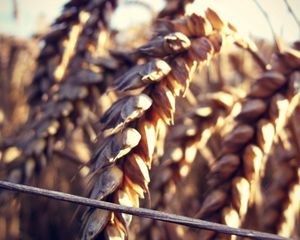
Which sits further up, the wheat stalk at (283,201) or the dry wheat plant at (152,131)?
the dry wheat plant at (152,131)

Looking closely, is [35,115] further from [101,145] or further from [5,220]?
[101,145]

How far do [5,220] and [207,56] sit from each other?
0.58 metres

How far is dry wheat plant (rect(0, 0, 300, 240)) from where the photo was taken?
70cm

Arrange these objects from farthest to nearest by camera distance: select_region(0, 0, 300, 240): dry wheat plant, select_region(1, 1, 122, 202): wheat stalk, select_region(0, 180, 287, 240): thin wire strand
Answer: select_region(1, 1, 122, 202): wheat stalk < select_region(0, 0, 300, 240): dry wheat plant < select_region(0, 180, 287, 240): thin wire strand

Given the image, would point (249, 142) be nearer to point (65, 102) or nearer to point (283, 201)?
point (283, 201)

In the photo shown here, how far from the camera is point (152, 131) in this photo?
0.71 meters

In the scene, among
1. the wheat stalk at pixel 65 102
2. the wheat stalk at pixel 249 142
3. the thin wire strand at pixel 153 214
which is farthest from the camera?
the wheat stalk at pixel 65 102

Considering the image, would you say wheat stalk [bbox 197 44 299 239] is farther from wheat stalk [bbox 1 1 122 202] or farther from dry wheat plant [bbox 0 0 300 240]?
wheat stalk [bbox 1 1 122 202]

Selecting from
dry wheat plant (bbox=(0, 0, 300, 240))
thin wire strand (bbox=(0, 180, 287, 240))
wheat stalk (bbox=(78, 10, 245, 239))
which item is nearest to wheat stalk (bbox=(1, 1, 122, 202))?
dry wheat plant (bbox=(0, 0, 300, 240))

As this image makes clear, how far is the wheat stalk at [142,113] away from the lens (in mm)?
652

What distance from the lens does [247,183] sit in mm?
850

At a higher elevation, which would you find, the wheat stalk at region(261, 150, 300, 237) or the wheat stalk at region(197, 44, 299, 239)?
the wheat stalk at region(197, 44, 299, 239)

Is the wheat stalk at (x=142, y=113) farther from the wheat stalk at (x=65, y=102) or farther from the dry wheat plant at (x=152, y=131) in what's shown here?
the wheat stalk at (x=65, y=102)

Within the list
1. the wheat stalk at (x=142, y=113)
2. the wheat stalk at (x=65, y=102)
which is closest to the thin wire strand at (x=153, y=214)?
the wheat stalk at (x=142, y=113)
